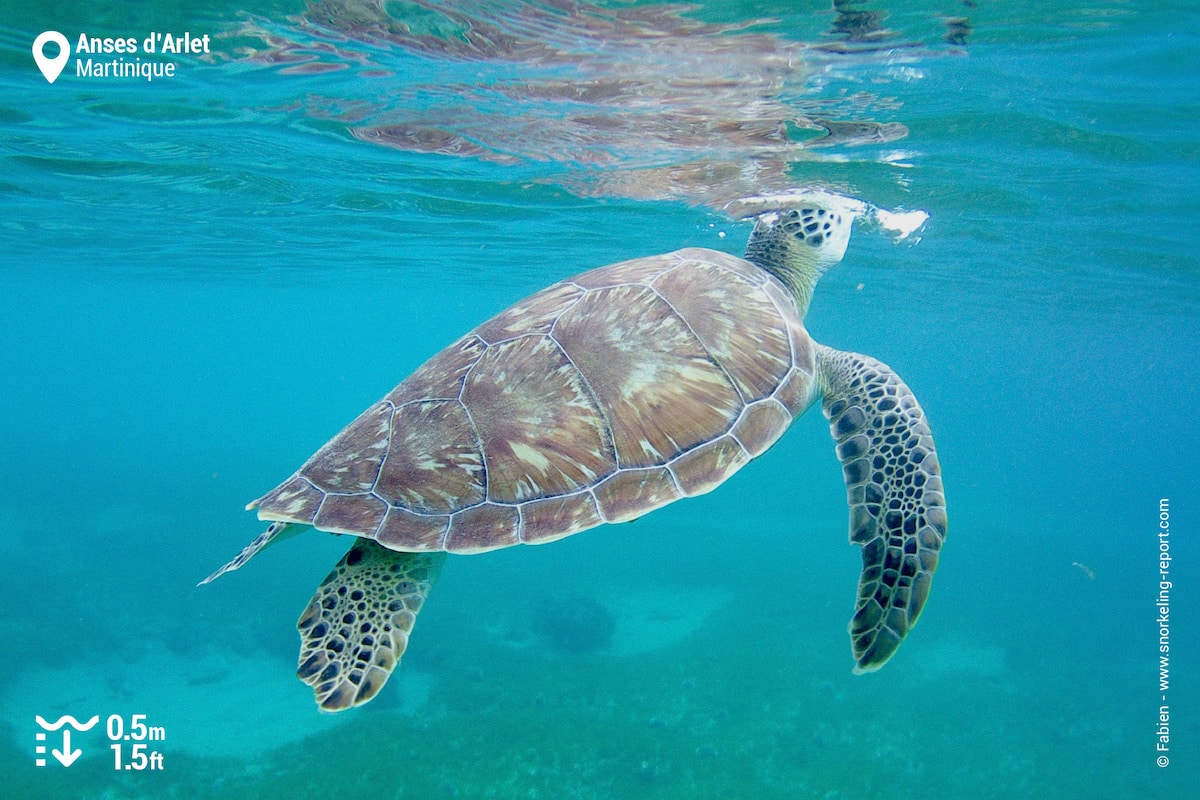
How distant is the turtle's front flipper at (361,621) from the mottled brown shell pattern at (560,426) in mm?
442

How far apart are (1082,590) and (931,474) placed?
26834 mm

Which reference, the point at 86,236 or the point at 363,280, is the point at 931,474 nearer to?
the point at 86,236

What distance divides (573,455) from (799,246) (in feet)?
13.0

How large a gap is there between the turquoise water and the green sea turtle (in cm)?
409

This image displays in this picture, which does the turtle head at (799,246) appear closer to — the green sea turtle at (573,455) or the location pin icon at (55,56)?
the green sea turtle at (573,455)

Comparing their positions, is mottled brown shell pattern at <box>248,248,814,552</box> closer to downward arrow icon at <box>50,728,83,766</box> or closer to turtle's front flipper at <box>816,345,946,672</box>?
turtle's front flipper at <box>816,345,946,672</box>

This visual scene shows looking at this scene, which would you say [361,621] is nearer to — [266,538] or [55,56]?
[266,538]

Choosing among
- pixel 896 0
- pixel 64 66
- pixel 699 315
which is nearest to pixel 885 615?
pixel 699 315

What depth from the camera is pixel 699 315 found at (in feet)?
15.4

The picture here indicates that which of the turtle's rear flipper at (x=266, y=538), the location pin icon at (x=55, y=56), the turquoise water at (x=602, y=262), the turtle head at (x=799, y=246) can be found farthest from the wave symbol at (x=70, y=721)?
the turtle head at (x=799, y=246)

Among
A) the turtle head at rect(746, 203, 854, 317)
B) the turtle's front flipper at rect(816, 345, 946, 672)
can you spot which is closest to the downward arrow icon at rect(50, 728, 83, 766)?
the turtle's front flipper at rect(816, 345, 946, 672)

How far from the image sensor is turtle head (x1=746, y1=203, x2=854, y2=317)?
6684mm

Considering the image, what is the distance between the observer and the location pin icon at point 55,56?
7.74 meters

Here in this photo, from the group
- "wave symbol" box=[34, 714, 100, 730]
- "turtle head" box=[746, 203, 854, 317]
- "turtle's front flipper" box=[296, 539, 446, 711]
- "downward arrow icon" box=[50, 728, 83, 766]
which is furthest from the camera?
"wave symbol" box=[34, 714, 100, 730]
